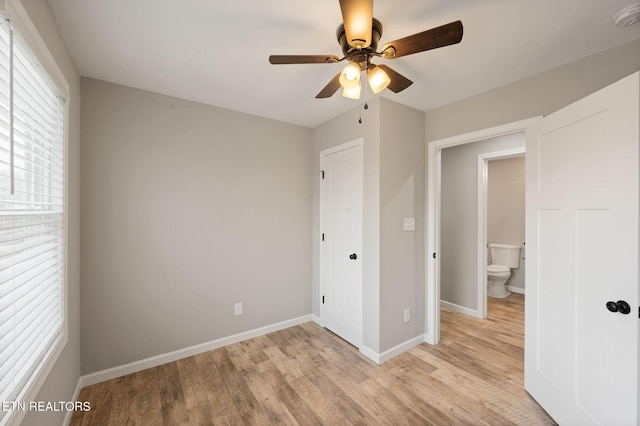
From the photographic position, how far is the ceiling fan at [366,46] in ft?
3.74

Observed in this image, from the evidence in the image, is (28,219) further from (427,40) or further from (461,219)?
(461,219)

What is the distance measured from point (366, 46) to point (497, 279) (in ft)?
14.4

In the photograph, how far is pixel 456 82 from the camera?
88.3 inches

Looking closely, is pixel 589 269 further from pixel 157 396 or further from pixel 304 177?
pixel 157 396

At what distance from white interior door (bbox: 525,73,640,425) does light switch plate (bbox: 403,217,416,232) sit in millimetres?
958

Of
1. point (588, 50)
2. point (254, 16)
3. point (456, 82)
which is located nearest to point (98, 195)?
point (254, 16)

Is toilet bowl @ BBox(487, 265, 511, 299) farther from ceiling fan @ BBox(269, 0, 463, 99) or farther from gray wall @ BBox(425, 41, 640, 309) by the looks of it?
ceiling fan @ BBox(269, 0, 463, 99)

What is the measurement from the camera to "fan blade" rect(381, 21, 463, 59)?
1.16 m

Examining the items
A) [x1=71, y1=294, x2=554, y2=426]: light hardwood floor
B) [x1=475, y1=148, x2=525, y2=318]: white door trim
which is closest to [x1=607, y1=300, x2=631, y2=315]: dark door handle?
[x1=71, y1=294, x2=554, y2=426]: light hardwood floor

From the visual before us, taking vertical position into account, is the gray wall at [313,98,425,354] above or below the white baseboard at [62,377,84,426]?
above

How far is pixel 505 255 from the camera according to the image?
4.63m

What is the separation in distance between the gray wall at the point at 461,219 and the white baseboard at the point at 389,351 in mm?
1259

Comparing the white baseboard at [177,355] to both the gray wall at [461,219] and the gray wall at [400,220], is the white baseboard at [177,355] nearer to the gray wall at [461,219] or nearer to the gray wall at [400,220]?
the gray wall at [400,220]

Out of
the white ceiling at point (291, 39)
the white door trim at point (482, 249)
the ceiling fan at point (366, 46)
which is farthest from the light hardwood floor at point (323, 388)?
the white ceiling at point (291, 39)
